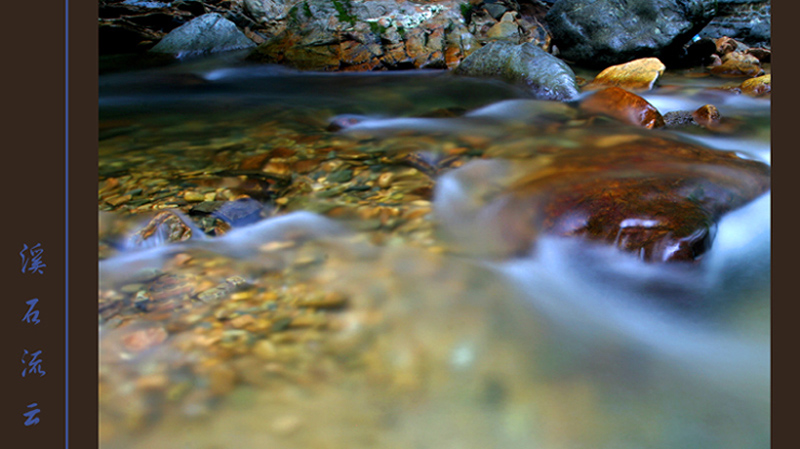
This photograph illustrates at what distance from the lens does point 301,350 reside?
189cm

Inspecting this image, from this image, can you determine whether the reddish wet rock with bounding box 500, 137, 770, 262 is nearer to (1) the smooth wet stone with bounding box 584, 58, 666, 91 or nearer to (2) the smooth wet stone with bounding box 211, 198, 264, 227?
(2) the smooth wet stone with bounding box 211, 198, 264, 227

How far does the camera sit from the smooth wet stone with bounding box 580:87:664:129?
4484 millimetres

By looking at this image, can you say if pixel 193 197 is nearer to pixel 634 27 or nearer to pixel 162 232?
pixel 162 232

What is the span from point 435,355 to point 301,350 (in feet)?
1.51

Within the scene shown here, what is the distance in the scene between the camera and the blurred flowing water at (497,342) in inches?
64.1

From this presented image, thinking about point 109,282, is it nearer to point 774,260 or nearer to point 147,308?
point 147,308

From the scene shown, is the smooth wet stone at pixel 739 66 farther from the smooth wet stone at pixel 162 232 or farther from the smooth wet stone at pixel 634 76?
the smooth wet stone at pixel 162 232

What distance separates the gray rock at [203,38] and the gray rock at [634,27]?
5641 mm

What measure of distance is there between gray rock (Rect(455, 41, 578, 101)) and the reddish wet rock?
2.30 metres

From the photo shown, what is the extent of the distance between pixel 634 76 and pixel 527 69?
1.46 metres

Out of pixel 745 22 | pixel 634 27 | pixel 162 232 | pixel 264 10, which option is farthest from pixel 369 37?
pixel 745 22

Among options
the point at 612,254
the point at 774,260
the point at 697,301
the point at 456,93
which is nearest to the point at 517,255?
the point at 612,254

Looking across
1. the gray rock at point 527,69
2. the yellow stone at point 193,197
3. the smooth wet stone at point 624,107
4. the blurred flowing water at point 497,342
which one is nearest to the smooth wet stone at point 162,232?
the blurred flowing water at point 497,342

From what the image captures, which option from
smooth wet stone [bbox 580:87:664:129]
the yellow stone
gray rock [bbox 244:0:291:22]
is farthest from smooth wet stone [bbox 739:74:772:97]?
gray rock [bbox 244:0:291:22]
